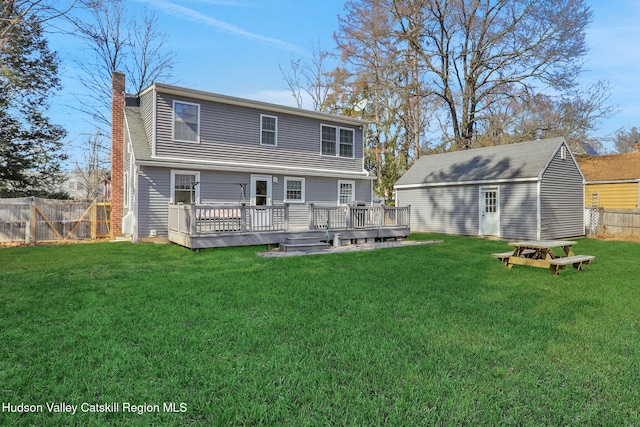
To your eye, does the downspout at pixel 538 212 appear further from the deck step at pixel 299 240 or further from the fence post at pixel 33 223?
the fence post at pixel 33 223

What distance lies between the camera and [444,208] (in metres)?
18.8

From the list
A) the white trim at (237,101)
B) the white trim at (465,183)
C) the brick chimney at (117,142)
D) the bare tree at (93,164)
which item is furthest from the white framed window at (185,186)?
the bare tree at (93,164)

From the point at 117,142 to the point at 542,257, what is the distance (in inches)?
630

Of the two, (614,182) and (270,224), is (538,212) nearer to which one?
(614,182)

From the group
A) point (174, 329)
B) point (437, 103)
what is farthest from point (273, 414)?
point (437, 103)

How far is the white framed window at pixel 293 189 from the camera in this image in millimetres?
15305

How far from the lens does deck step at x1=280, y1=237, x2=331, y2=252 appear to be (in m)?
11.7

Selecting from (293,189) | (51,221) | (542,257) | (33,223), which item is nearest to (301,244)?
(293,189)

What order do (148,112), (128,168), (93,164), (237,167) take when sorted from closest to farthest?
(148,112) → (237,167) → (128,168) → (93,164)

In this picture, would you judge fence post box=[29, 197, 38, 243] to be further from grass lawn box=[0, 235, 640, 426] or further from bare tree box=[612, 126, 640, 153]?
bare tree box=[612, 126, 640, 153]

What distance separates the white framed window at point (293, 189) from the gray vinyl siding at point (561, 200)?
33.8 ft

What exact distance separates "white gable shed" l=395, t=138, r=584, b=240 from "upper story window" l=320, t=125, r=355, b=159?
16.2 ft

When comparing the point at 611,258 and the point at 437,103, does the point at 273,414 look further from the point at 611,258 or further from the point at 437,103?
the point at 437,103

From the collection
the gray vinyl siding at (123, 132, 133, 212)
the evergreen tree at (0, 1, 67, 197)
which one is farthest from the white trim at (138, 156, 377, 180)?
the evergreen tree at (0, 1, 67, 197)
